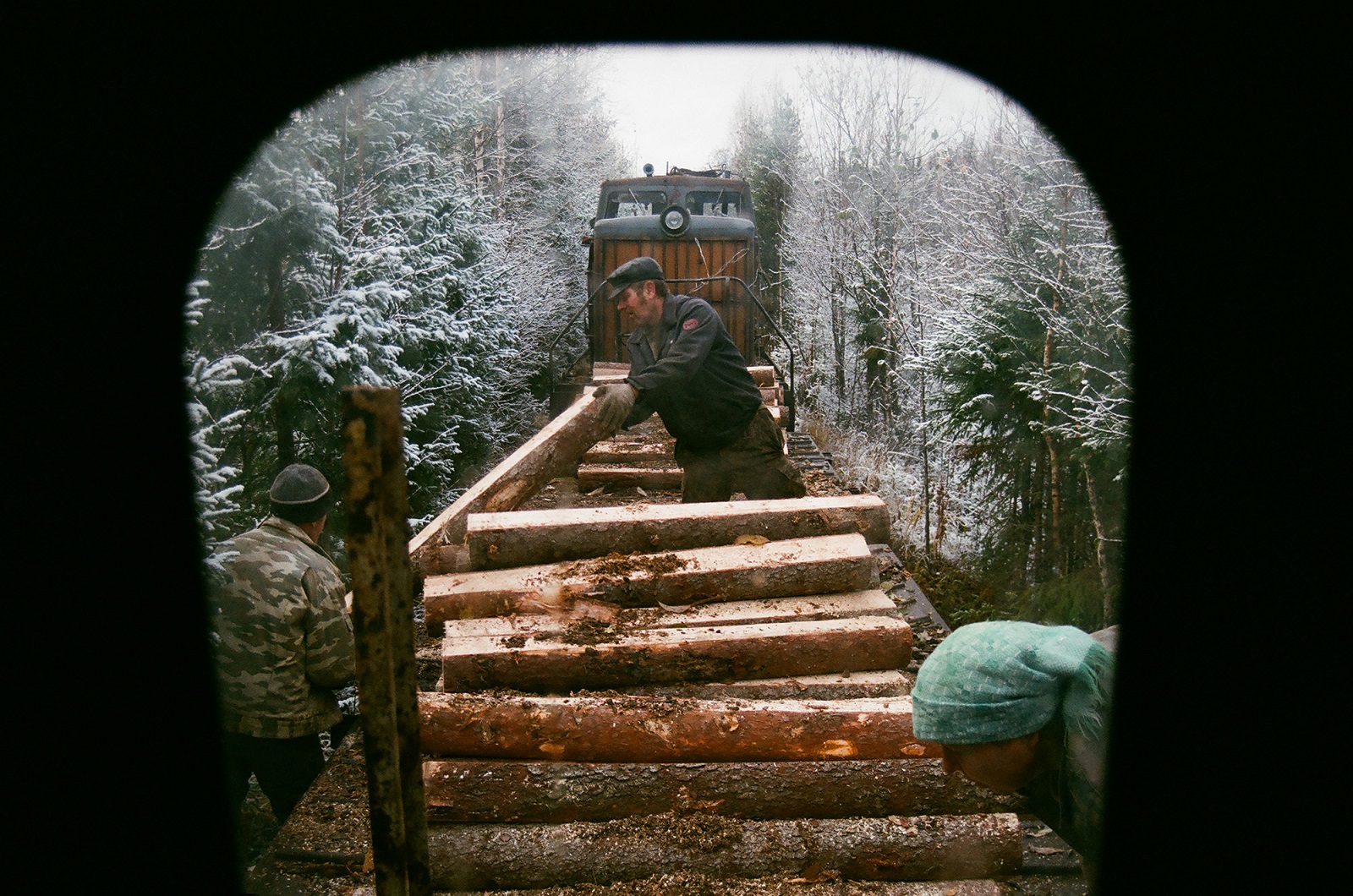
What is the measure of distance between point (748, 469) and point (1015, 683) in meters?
3.46

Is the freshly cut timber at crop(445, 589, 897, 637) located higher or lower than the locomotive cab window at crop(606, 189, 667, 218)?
lower

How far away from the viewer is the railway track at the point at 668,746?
2.66 meters

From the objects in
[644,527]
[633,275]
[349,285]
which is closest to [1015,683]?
[644,527]

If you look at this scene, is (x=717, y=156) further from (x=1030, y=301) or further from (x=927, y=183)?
(x=1030, y=301)

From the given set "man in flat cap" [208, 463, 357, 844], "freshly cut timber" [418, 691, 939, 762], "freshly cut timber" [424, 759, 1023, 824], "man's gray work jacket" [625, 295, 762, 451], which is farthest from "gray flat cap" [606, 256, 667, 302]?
"freshly cut timber" [424, 759, 1023, 824]

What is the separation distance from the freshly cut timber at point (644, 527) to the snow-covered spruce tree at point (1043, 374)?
302cm

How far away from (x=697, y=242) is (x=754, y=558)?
25.7 ft

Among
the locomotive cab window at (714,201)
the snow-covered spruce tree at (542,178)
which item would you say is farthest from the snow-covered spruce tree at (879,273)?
the snow-covered spruce tree at (542,178)

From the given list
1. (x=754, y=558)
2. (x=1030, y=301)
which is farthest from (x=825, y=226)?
(x=754, y=558)

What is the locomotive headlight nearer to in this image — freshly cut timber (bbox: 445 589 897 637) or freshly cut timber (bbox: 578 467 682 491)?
freshly cut timber (bbox: 578 467 682 491)

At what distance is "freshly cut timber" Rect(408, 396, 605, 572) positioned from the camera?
4352 mm

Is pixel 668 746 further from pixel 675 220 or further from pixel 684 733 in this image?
pixel 675 220

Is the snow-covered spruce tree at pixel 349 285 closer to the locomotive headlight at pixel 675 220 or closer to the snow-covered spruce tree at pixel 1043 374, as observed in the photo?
the locomotive headlight at pixel 675 220

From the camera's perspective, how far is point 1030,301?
26.6 feet
